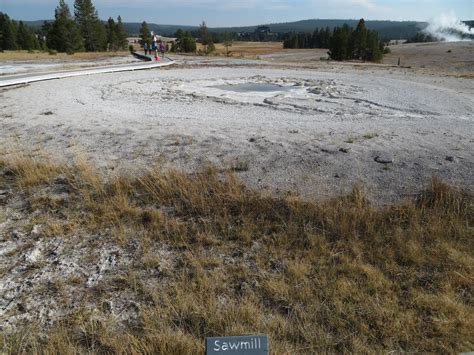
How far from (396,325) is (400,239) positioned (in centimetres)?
145

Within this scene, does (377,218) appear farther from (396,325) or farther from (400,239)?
(396,325)

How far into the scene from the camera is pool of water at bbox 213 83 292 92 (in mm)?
15711

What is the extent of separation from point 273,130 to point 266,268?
543 cm

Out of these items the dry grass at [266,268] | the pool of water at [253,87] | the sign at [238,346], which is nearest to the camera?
the sign at [238,346]

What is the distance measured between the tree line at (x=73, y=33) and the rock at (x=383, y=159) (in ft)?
199

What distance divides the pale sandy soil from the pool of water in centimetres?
54

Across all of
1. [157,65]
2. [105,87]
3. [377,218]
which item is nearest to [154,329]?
[377,218]

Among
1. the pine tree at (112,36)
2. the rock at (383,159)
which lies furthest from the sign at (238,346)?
the pine tree at (112,36)

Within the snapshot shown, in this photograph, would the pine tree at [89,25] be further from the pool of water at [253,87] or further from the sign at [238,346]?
the sign at [238,346]

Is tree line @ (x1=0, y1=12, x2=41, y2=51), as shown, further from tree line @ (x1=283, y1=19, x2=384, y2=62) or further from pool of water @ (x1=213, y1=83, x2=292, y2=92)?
pool of water @ (x1=213, y1=83, x2=292, y2=92)

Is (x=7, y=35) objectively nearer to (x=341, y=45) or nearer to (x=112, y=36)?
(x=112, y=36)

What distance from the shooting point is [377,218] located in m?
4.84

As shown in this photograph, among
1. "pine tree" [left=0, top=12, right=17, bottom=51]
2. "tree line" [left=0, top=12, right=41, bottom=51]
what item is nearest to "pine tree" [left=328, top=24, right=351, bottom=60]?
"tree line" [left=0, top=12, right=41, bottom=51]

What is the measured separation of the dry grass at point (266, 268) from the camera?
3023 millimetres
